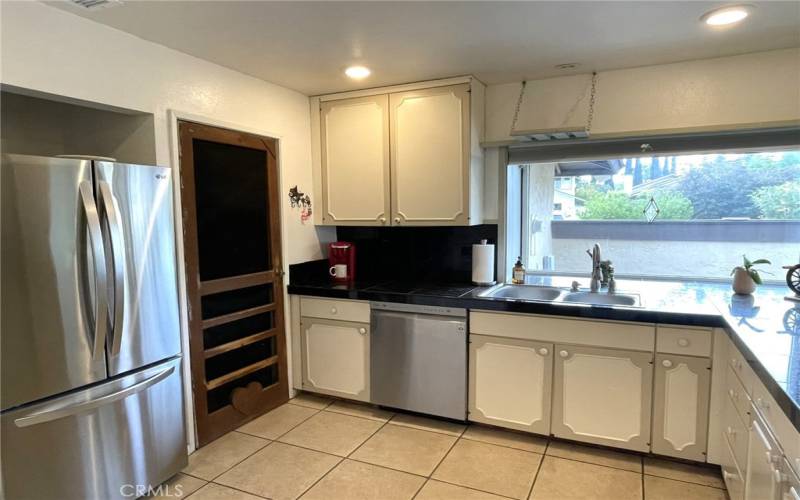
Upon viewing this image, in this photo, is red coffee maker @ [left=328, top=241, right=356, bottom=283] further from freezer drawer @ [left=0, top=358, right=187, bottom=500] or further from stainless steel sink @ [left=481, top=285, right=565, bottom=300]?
freezer drawer @ [left=0, top=358, right=187, bottom=500]

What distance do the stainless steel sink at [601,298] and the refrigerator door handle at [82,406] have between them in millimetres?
2310

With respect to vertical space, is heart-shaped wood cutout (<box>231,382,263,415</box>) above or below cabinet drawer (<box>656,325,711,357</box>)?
below

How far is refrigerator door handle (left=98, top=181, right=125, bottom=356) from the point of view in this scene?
193 cm

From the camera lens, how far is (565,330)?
254 cm

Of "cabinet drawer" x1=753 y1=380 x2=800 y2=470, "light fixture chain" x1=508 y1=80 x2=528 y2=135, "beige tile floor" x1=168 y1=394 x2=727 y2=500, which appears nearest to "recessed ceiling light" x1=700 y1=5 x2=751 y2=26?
"light fixture chain" x1=508 y1=80 x2=528 y2=135

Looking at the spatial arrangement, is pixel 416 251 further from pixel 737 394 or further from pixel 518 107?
pixel 737 394

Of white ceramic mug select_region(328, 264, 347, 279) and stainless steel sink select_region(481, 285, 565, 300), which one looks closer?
stainless steel sink select_region(481, 285, 565, 300)

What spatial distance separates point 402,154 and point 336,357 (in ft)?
4.85

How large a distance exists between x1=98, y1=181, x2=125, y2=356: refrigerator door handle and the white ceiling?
0.81m

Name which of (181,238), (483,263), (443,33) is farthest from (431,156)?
(181,238)

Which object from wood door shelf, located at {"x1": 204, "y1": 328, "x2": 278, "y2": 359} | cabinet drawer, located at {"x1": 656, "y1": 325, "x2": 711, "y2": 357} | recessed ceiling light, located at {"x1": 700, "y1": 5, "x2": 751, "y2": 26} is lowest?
wood door shelf, located at {"x1": 204, "y1": 328, "x2": 278, "y2": 359}

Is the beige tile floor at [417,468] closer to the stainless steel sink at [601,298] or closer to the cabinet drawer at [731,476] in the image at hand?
the cabinet drawer at [731,476]

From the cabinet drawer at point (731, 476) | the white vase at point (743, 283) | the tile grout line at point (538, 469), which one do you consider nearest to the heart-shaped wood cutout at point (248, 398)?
the tile grout line at point (538, 469)

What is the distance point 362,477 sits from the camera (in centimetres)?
239
